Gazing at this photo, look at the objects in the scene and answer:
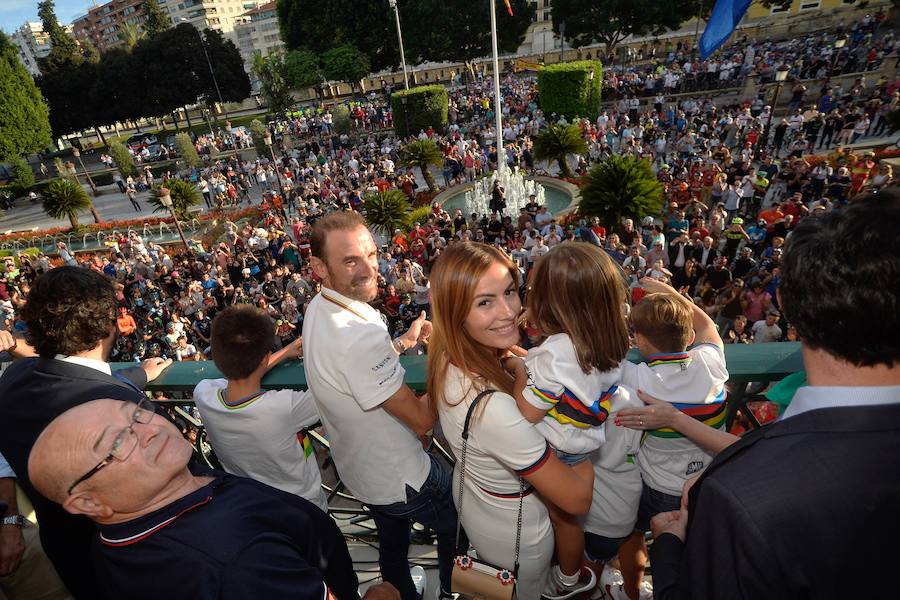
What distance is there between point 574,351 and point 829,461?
2.42ft

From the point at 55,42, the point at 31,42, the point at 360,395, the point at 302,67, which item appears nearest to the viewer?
the point at 360,395

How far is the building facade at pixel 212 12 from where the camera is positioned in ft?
295

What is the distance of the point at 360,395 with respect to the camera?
1715 millimetres

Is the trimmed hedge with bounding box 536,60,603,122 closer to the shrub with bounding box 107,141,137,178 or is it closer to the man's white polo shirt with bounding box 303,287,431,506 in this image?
the man's white polo shirt with bounding box 303,287,431,506

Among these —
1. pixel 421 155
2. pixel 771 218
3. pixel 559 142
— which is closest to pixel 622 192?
pixel 771 218

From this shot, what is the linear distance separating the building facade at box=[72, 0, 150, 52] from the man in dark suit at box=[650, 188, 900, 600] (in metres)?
114

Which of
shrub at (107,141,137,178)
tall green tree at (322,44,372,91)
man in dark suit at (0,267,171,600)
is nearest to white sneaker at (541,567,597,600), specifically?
man in dark suit at (0,267,171,600)

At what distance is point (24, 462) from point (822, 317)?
265 cm

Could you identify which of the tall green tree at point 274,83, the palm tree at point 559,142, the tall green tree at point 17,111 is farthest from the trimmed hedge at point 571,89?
the tall green tree at point 17,111

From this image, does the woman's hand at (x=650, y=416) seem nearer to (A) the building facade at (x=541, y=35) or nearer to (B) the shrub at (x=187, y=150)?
(B) the shrub at (x=187, y=150)

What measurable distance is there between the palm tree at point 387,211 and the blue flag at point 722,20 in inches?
425

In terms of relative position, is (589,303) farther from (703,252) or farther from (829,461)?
(703,252)

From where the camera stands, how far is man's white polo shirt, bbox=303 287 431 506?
5.65 ft

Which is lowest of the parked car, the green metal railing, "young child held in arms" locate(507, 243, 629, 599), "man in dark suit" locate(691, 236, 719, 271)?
"man in dark suit" locate(691, 236, 719, 271)
